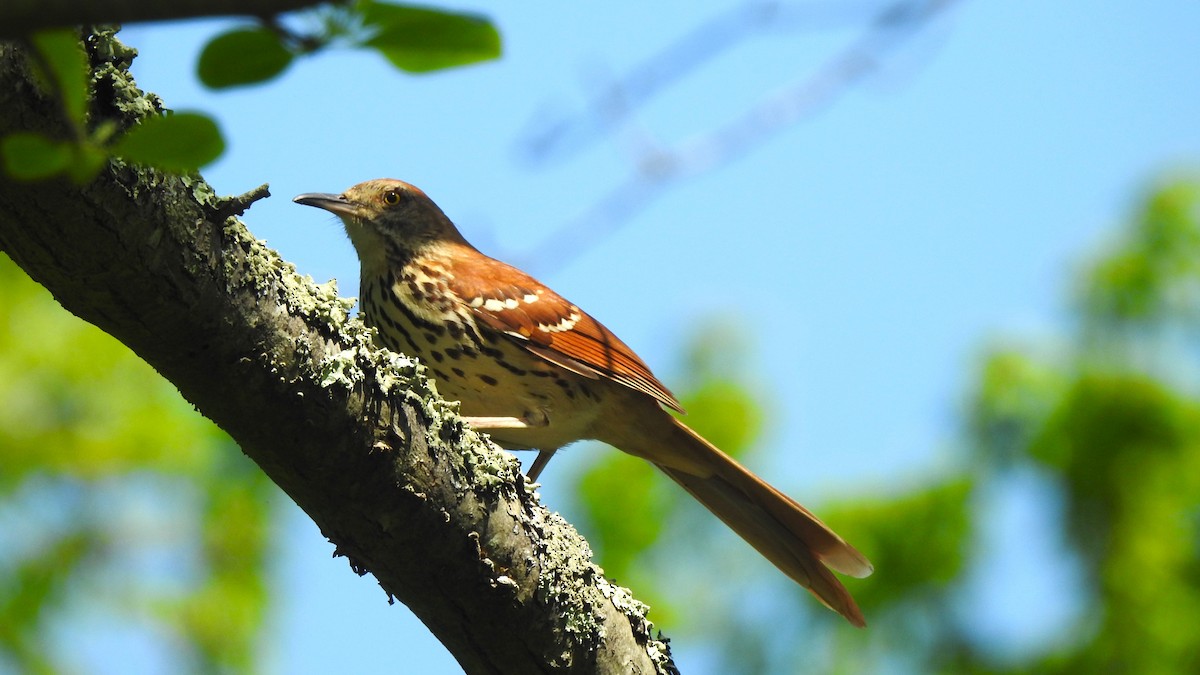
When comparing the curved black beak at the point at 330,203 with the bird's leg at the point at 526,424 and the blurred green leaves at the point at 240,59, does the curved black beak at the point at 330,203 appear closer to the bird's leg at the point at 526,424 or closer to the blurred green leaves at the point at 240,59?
the bird's leg at the point at 526,424

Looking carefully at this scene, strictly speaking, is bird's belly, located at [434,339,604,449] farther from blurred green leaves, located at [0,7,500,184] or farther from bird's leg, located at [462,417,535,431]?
blurred green leaves, located at [0,7,500,184]

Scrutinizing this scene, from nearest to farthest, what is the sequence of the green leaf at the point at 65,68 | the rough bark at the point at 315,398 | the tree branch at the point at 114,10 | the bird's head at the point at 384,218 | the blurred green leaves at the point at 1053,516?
the tree branch at the point at 114,10 → the green leaf at the point at 65,68 → the rough bark at the point at 315,398 → the bird's head at the point at 384,218 → the blurred green leaves at the point at 1053,516

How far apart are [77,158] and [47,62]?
83mm

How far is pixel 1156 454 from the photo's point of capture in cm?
676

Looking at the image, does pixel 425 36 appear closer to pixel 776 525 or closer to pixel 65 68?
pixel 65 68

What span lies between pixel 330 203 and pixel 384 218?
0.67 ft

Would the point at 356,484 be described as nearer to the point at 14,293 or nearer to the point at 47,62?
the point at 47,62

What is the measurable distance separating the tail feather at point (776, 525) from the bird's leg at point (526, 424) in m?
0.46

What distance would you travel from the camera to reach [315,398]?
2.22m

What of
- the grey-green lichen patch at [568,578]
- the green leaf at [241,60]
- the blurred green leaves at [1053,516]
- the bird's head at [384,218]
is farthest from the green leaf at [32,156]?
the blurred green leaves at [1053,516]

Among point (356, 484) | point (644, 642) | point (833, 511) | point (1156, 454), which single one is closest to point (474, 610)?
point (356, 484)

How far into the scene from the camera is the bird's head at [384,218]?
4359 mm

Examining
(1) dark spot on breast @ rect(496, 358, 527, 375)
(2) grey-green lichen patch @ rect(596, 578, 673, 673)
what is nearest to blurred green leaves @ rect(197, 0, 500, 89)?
(2) grey-green lichen patch @ rect(596, 578, 673, 673)

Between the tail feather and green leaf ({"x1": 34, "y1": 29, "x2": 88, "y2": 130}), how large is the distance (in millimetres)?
3166
